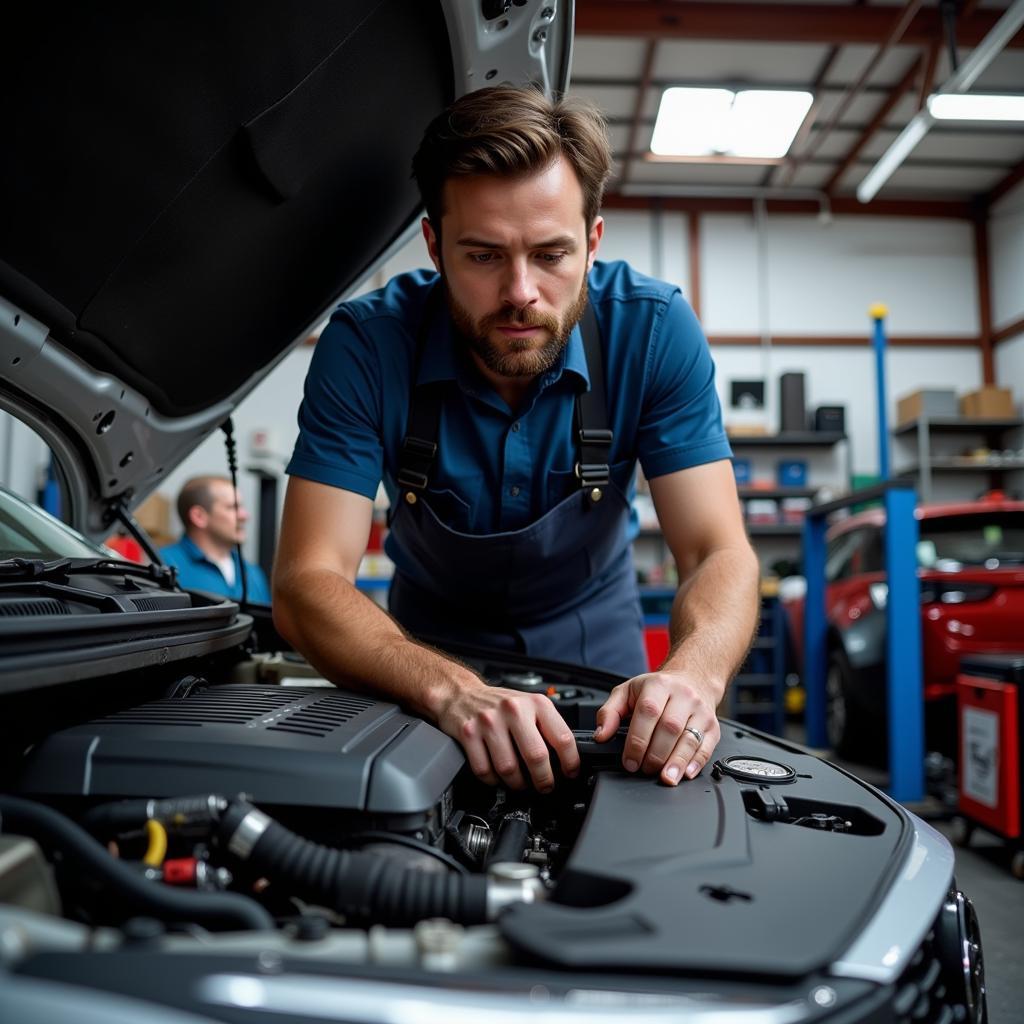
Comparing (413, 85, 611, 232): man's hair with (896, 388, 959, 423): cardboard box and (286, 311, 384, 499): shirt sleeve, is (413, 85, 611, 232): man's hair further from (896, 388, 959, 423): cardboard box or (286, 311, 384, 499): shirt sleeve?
(896, 388, 959, 423): cardboard box

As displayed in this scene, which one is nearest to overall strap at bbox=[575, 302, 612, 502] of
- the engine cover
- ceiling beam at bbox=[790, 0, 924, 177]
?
the engine cover

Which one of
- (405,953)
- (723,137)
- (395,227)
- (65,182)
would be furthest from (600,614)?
(723,137)

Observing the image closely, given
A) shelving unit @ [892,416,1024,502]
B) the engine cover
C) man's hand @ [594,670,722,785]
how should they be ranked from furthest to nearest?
shelving unit @ [892,416,1024,502] < man's hand @ [594,670,722,785] < the engine cover

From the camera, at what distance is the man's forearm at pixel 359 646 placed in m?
1.04

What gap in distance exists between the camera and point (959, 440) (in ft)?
25.9

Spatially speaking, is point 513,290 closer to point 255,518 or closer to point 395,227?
point 395,227

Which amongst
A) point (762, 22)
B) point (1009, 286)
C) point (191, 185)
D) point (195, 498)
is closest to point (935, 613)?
point (195, 498)

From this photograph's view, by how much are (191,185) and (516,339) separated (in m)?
0.47

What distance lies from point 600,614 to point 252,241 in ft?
2.83

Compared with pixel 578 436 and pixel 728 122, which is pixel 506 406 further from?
pixel 728 122

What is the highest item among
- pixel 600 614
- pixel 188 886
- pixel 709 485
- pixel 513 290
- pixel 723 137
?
pixel 723 137

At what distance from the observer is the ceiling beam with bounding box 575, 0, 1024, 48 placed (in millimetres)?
5617

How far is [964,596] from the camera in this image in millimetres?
3555

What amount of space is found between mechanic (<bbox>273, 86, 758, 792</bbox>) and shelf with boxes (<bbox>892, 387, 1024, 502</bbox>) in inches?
255
